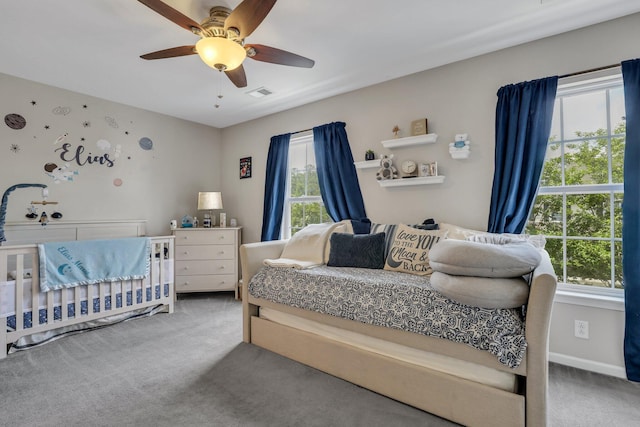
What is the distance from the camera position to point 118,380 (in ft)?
6.66

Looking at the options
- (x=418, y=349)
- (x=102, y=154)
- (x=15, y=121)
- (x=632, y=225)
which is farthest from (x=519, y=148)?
(x=15, y=121)

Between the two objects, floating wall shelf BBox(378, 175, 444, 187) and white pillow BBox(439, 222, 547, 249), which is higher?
floating wall shelf BBox(378, 175, 444, 187)

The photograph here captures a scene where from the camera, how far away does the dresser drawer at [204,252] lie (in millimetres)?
3975

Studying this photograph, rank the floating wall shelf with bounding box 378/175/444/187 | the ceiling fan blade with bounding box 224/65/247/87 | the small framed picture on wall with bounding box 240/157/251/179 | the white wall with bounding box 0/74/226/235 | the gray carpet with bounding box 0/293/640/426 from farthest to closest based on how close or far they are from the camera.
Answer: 1. the small framed picture on wall with bounding box 240/157/251/179
2. the white wall with bounding box 0/74/226/235
3. the floating wall shelf with bounding box 378/175/444/187
4. the ceiling fan blade with bounding box 224/65/247/87
5. the gray carpet with bounding box 0/293/640/426

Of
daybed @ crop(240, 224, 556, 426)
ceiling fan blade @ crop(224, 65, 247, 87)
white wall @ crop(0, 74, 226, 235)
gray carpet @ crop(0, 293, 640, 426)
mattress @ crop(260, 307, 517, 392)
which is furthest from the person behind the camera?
white wall @ crop(0, 74, 226, 235)

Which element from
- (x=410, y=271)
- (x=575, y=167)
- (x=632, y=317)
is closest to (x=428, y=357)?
(x=410, y=271)

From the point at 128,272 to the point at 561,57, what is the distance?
162 inches

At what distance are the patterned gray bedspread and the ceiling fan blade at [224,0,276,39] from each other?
5.35 ft

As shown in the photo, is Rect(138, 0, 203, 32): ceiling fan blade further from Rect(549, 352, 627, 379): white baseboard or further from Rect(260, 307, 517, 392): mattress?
Rect(549, 352, 627, 379): white baseboard

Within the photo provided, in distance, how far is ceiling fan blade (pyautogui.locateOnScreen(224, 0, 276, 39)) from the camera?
1606 mm

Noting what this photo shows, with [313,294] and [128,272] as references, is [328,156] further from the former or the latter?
[128,272]

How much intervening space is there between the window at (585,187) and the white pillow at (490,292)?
4.07 ft

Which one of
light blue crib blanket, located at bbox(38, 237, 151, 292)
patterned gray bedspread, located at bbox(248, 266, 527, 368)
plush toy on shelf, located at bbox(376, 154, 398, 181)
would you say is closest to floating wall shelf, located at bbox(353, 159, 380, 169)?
plush toy on shelf, located at bbox(376, 154, 398, 181)

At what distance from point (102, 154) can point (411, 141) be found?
11.3 feet
